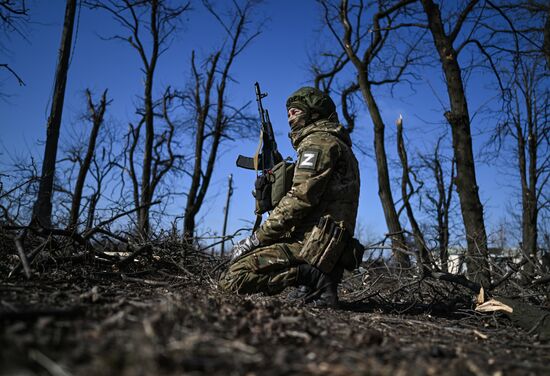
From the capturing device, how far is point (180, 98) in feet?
57.5

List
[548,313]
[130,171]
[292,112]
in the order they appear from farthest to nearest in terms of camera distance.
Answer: [130,171], [292,112], [548,313]

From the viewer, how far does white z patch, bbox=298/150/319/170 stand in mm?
3785

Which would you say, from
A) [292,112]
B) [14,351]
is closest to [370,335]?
[14,351]

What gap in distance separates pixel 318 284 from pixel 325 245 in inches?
16.6

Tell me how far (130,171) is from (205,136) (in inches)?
198

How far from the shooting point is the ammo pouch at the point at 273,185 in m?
4.21

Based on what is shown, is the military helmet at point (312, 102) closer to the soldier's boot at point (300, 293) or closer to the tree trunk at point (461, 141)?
the soldier's boot at point (300, 293)

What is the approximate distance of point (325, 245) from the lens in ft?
12.3

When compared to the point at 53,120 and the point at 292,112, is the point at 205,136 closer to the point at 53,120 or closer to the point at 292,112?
the point at 53,120

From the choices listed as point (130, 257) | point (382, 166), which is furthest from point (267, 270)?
point (382, 166)

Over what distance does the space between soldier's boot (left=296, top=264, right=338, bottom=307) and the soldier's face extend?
1.55 meters

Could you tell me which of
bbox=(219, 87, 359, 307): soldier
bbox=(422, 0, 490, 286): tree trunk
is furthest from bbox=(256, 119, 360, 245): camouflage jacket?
bbox=(422, 0, 490, 286): tree trunk

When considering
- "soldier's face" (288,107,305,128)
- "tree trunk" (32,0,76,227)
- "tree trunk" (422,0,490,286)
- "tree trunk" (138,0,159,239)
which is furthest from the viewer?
"tree trunk" (138,0,159,239)

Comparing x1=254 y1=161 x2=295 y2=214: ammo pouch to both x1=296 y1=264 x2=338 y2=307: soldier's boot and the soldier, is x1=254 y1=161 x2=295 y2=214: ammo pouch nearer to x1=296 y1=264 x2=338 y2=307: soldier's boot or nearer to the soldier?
the soldier
